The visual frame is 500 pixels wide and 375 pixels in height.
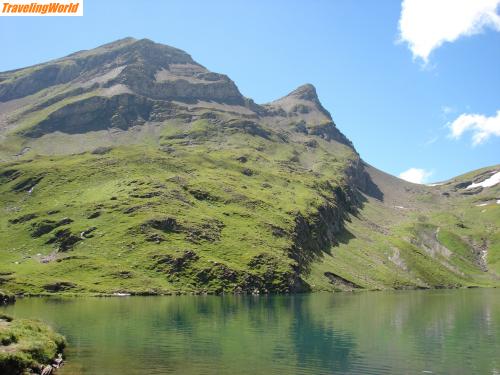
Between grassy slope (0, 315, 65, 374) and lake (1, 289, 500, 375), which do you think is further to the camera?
lake (1, 289, 500, 375)

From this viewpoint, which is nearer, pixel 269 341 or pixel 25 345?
pixel 25 345

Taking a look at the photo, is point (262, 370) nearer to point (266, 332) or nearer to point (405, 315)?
point (266, 332)

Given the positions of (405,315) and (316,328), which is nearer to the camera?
(316,328)

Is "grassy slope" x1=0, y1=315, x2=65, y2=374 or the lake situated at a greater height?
"grassy slope" x1=0, y1=315, x2=65, y2=374

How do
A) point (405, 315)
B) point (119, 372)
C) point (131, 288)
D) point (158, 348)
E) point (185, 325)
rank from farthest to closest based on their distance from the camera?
point (131, 288), point (405, 315), point (185, 325), point (158, 348), point (119, 372)

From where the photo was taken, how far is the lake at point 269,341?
5619cm

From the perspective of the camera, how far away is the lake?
56.2 meters

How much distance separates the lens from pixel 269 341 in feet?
246

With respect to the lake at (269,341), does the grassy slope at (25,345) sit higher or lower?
higher

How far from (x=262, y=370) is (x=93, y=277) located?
144503 mm

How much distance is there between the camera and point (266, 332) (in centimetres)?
8550

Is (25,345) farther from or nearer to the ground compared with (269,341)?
farther from the ground

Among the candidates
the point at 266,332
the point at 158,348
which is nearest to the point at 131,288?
the point at 266,332

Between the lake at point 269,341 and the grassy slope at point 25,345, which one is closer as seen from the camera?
the grassy slope at point 25,345
